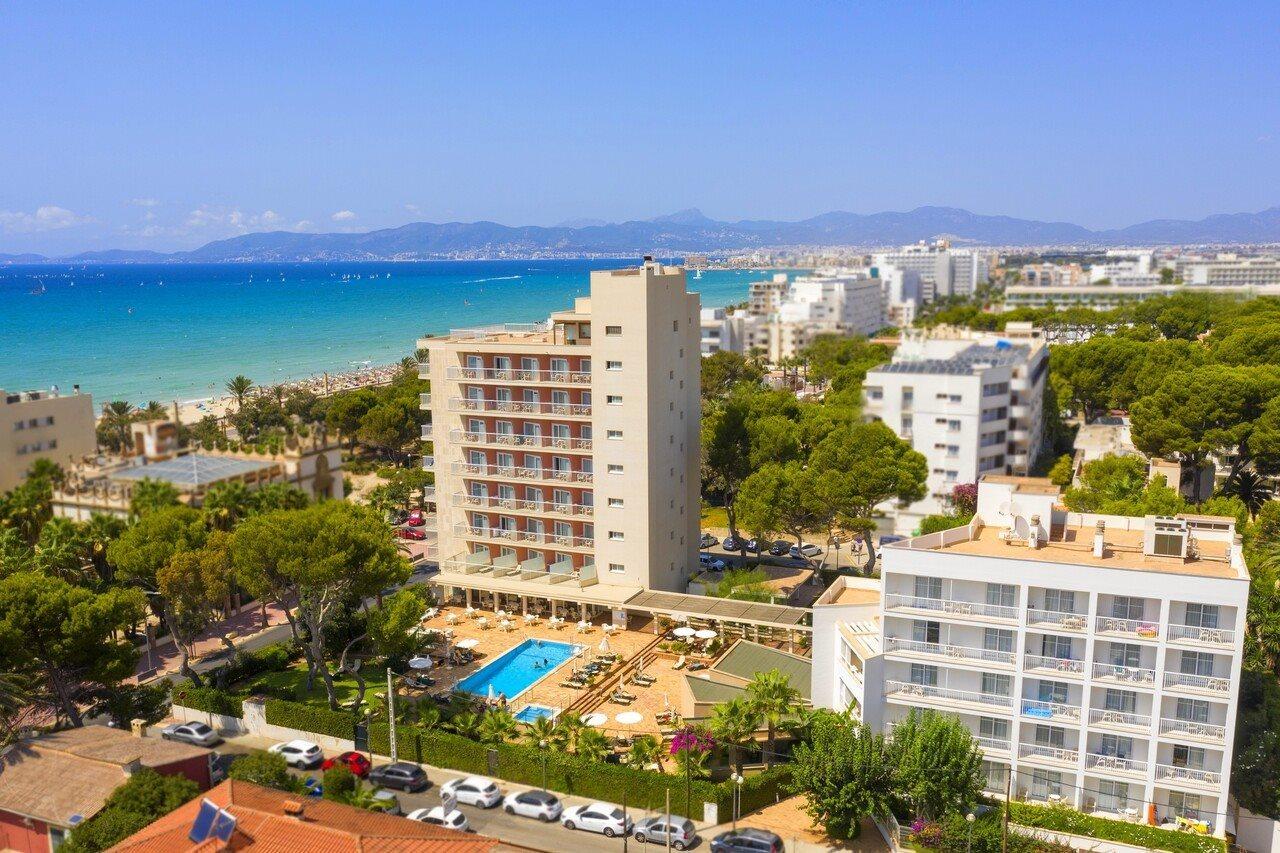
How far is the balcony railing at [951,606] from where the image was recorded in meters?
30.4

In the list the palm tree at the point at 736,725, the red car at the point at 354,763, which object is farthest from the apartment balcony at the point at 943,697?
the red car at the point at 354,763

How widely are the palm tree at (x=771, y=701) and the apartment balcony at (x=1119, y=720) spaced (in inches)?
381

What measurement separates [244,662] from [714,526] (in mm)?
37650

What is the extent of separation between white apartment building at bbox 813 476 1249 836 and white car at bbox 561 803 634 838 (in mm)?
9010

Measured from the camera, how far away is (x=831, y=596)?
3681 cm

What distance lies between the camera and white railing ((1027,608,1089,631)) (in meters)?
29.3

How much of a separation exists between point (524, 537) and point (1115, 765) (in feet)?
106

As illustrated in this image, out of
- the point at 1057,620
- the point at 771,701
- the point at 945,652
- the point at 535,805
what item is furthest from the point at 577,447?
the point at 1057,620

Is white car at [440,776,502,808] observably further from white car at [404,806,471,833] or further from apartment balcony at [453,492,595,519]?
apartment balcony at [453,492,595,519]

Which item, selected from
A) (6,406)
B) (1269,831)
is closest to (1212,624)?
(1269,831)

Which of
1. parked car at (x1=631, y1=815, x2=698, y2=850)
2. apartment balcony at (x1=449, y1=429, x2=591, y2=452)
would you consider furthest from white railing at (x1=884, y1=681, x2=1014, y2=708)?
apartment balcony at (x1=449, y1=429, x2=591, y2=452)

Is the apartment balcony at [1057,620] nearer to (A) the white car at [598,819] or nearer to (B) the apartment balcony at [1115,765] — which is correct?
(B) the apartment balcony at [1115,765]

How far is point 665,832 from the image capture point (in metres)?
29.5

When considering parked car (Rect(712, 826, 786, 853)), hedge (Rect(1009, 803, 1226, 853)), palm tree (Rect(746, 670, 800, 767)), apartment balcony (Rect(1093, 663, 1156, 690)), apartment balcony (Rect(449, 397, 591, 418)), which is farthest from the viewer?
apartment balcony (Rect(449, 397, 591, 418))
